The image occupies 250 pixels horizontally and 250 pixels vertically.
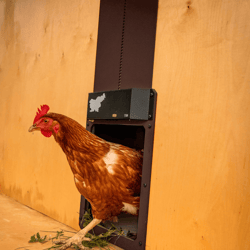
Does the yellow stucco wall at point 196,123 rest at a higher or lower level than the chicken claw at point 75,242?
higher

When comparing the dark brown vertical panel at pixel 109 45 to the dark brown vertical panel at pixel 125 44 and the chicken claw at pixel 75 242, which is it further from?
the chicken claw at pixel 75 242

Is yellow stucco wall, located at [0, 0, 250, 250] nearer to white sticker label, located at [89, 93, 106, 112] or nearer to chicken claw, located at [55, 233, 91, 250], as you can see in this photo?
white sticker label, located at [89, 93, 106, 112]

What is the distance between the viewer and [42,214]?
4.79 feet

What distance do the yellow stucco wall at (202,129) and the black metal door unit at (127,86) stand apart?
0.04 m

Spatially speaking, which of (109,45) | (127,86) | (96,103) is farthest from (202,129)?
(109,45)

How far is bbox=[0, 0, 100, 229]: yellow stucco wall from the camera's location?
1315 millimetres

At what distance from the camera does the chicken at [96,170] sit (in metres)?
0.98

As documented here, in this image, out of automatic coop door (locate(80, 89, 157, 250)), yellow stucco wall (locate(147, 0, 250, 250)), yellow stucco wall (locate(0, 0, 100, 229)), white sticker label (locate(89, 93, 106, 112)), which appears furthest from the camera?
yellow stucco wall (locate(0, 0, 100, 229))

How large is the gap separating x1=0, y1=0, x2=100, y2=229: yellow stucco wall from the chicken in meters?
0.27

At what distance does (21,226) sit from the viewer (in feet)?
4.02

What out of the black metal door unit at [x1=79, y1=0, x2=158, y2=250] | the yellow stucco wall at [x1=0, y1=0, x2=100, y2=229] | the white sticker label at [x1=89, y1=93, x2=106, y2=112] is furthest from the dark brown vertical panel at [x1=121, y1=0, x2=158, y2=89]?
the yellow stucco wall at [x1=0, y1=0, x2=100, y2=229]

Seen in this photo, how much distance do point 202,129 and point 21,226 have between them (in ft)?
3.62

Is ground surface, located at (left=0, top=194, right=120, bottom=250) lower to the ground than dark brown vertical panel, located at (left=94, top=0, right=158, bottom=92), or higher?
lower

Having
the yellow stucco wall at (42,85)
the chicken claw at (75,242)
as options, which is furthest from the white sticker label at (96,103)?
the chicken claw at (75,242)
